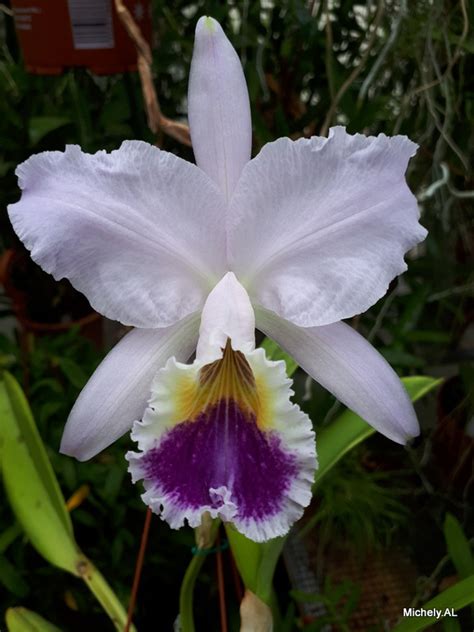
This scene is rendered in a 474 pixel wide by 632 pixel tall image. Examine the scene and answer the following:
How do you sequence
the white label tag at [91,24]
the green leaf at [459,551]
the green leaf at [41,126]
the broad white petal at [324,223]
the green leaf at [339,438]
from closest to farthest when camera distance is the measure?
the broad white petal at [324,223] < the green leaf at [339,438] < the green leaf at [459,551] < the white label tag at [91,24] < the green leaf at [41,126]

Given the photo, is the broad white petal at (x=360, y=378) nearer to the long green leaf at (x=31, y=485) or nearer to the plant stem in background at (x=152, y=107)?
the plant stem in background at (x=152, y=107)

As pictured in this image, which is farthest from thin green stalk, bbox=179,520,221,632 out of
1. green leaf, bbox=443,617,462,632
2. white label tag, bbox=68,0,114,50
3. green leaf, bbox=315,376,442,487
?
white label tag, bbox=68,0,114,50

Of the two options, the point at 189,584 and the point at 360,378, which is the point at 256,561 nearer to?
the point at 189,584

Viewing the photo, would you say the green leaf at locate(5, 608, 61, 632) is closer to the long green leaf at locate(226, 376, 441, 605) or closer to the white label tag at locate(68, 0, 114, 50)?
the long green leaf at locate(226, 376, 441, 605)

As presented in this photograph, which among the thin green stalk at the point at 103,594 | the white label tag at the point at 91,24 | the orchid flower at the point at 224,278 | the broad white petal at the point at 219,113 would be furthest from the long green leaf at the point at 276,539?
the white label tag at the point at 91,24

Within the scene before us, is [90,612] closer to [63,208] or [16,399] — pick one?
[16,399]

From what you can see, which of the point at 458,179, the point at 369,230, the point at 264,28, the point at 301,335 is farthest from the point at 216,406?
the point at 458,179

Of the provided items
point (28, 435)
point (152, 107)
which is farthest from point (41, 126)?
point (28, 435)
